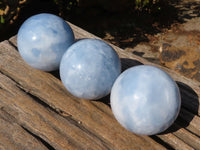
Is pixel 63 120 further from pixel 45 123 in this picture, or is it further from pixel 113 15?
pixel 113 15

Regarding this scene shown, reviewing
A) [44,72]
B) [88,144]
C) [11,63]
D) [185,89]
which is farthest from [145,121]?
[11,63]

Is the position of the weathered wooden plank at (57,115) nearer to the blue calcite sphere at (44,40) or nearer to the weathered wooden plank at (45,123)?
the weathered wooden plank at (45,123)

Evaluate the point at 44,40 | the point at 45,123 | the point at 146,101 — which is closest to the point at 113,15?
the point at 44,40

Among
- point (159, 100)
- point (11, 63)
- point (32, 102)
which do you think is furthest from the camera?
point (11, 63)

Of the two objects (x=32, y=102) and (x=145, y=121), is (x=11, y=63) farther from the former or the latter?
(x=145, y=121)

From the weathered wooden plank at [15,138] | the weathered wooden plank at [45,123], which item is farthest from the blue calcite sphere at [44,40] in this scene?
the weathered wooden plank at [15,138]

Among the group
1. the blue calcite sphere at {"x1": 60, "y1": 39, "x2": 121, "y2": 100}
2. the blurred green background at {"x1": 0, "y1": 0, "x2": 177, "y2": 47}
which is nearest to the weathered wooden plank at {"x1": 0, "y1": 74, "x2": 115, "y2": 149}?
the blue calcite sphere at {"x1": 60, "y1": 39, "x2": 121, "y2": 100}
